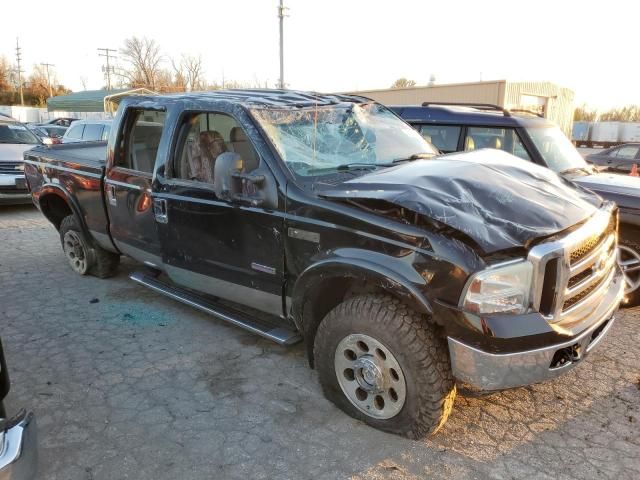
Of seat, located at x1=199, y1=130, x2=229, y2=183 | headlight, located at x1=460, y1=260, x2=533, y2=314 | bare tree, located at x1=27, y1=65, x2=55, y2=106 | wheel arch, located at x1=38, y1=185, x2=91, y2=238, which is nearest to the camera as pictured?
headlight, located at x1=460, y1=260, x2=533, y2=314

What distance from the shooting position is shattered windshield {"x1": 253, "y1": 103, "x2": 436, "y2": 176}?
3.35m

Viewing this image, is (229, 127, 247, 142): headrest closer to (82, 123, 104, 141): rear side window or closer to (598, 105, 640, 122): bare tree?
(82, 123, 104, 141): rear side window

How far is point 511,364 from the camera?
2412 millimetres

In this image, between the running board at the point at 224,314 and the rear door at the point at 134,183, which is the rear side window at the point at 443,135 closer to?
the rear door at the point at 134,183

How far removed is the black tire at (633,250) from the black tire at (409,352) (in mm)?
2986

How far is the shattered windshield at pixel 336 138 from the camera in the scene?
3.35 m

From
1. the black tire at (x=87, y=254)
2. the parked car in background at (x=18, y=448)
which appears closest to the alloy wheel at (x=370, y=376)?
the parked car in background at (x=18, y=448)

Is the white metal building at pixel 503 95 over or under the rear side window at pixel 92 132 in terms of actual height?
over

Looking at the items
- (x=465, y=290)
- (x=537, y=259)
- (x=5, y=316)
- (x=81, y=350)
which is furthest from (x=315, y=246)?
(x=5, y=316)

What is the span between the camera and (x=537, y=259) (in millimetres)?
2389

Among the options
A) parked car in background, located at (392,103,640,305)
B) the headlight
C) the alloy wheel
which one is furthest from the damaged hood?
parked car in background, located at (392,103,640,305)

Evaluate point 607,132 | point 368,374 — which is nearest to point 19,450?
point 368,374

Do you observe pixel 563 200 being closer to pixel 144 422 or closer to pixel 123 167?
pixel 144 422

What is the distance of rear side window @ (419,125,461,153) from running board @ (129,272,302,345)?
144 inches
